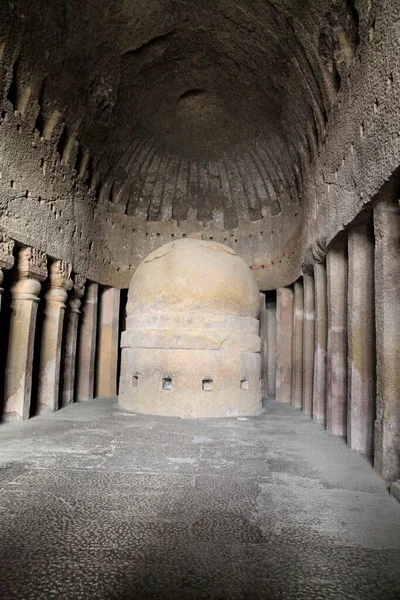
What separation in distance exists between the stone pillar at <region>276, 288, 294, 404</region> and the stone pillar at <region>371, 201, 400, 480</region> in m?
6.32

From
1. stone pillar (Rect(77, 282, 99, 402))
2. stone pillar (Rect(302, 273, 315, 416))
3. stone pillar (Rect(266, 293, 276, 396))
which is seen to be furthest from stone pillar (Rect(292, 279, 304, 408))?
stone pillar (Rect(77, 282, 99, 402))

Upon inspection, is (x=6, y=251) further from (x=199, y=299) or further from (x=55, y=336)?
(x=199, y=299)

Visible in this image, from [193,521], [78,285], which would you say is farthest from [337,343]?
[78,285]

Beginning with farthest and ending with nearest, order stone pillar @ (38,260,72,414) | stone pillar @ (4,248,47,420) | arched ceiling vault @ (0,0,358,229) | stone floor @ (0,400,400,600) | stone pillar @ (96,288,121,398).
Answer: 1. stone pillar @ (96,288,121,398)
2. stone pillar @ (38,260,72,414)
3. stone pillar @ (4,248,47,420)
4. arched ceiling vault @ (0,0,358,229)
5. stone floor @ (0,400,400,600)

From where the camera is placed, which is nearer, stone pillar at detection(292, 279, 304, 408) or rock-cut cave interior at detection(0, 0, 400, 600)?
rock-cut cave interior at detection(0, 0, 400, 600)

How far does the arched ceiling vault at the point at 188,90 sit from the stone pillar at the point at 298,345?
2.49 metres

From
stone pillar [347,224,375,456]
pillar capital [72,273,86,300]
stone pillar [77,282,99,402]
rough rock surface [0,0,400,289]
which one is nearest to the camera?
stone pillar [347,224,375,456]

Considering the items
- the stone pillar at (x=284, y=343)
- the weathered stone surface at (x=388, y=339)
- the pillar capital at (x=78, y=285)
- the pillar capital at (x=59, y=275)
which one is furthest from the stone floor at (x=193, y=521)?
the stone pillar at (x=284, y=343)

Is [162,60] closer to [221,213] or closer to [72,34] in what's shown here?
[72,34]

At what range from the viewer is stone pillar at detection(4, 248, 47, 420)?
711 cm

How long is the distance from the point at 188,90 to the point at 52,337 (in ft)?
21.6

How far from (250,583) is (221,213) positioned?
11575mm

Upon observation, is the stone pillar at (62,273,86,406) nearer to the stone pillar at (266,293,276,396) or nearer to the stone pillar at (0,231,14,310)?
the stone pillar at (0,231,14,310)

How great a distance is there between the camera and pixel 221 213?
515 inches
